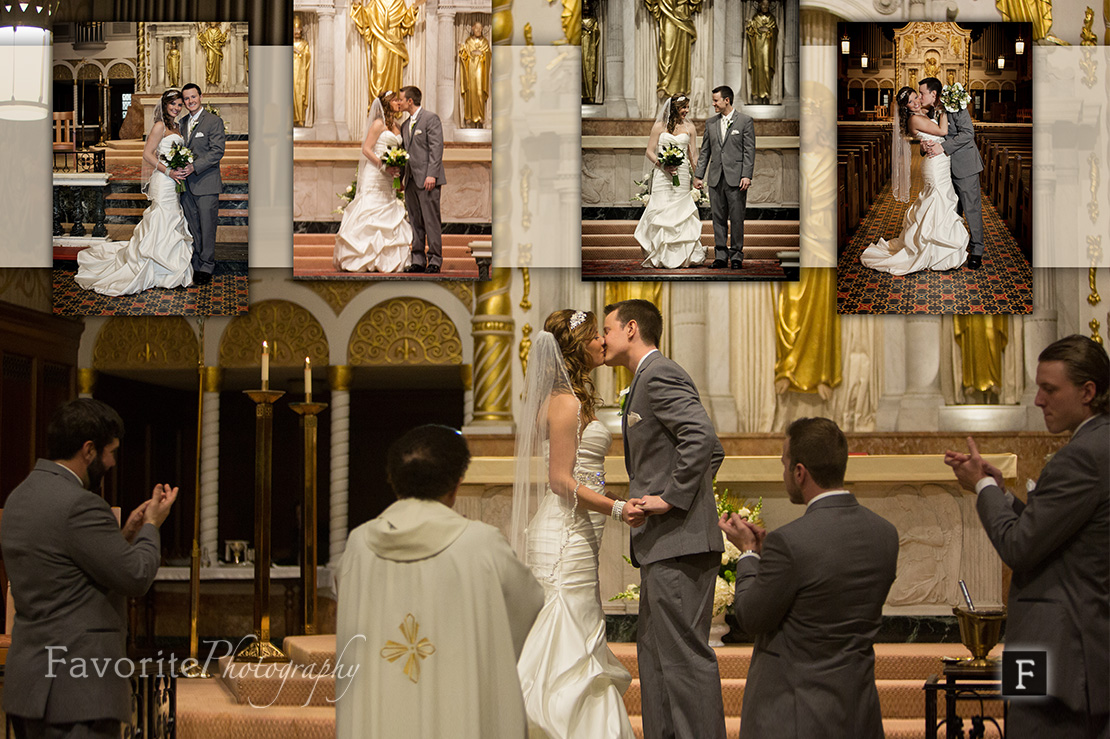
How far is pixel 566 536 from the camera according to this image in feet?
13.7

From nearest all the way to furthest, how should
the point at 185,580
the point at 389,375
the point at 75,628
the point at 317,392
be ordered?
the point at 75,628 < the point at 185,580 < the point at 389,375 < the point at 317,392

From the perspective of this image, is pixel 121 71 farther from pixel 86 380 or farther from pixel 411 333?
pixel 411 333

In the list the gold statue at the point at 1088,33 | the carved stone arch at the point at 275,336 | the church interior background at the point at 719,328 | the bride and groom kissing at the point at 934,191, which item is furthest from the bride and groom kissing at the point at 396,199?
the gold statue at the point at 1088,33

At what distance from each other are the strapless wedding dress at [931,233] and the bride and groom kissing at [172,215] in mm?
4081

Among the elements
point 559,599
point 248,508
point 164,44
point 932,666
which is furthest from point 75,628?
point 248,508

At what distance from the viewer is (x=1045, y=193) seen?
23.2ft

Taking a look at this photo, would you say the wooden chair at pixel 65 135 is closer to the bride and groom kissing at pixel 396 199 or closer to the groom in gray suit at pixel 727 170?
the bride and groom kissing at pixel 396 199

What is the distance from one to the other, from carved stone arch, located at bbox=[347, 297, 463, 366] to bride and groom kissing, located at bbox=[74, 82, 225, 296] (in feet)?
3.47

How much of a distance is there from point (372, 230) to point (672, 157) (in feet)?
6.23

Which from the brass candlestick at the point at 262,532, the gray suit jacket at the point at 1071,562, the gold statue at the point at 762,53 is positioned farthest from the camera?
the gold statue at the point at 762,53

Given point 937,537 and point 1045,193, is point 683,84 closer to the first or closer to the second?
point 1045,193

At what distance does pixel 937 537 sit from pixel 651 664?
3.69 meters

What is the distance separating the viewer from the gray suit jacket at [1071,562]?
3.06 m

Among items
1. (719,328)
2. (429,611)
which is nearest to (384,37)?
(719,328)
